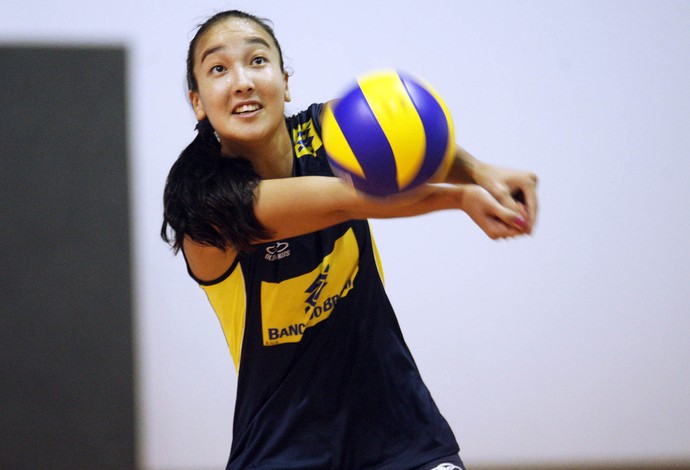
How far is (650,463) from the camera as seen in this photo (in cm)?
324

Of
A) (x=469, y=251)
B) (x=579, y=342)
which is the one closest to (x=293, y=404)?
(x=469, y=251)

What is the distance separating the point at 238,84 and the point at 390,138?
1.40 feet

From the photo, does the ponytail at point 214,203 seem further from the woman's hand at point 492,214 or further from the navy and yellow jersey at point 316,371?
the woman's hand at point 492,214

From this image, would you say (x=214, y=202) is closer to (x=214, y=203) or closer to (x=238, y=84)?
(x=214, y=203)

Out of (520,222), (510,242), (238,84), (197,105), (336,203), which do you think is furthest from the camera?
(510,242)

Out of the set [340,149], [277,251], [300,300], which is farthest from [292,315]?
[340,149]

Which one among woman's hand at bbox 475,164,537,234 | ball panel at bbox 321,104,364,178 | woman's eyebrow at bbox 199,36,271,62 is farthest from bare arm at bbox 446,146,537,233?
woman's eyebrow at bbox 199,36,271,62

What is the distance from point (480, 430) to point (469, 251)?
0.77m

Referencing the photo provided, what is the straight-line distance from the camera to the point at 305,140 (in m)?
1.67

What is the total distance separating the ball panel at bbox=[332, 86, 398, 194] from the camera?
3.97ft

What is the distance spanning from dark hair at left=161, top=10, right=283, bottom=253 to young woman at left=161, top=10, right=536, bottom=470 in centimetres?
1

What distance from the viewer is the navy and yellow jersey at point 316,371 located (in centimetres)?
153

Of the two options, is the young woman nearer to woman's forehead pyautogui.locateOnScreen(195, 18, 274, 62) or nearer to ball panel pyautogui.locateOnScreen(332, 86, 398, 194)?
woman's forehead pyautogui.locateOnScreen(195, 18, 274, 62)

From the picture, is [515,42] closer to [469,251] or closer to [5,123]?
[469,251]
